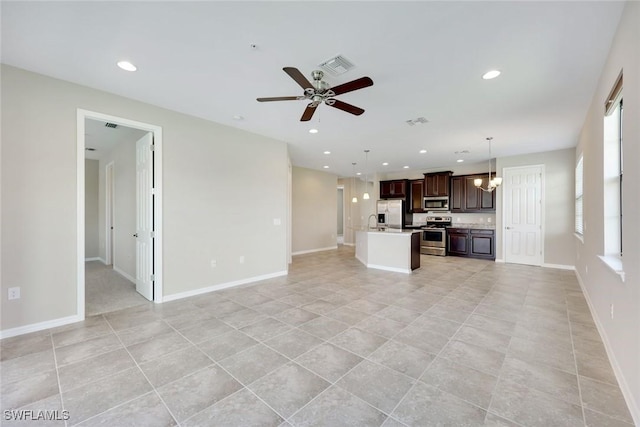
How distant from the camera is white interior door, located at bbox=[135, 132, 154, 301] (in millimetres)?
3869

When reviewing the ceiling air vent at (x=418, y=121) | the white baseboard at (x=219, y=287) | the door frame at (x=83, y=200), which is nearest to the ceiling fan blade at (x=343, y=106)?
the ceiling air vent at (x=418, y=121)

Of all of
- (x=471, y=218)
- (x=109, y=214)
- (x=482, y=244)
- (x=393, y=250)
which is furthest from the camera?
(x=471, y=218)

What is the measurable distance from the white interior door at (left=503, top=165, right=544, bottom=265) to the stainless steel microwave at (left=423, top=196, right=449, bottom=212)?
1.63 meters

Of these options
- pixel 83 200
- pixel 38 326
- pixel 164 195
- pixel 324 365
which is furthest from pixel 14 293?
pixel 324 365

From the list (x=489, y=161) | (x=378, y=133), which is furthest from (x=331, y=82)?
(x=489, y=161)

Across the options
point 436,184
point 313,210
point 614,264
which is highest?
point 436,184

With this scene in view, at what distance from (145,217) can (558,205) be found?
27.9 ft

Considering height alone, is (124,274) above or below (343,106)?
below

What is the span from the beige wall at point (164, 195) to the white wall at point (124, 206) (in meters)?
1.55

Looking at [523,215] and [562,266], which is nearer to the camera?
[562,266]

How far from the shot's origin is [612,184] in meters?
2.70

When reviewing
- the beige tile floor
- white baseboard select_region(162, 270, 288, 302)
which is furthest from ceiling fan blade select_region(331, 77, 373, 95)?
white baseboard select_region(162, 270, 288, 302)

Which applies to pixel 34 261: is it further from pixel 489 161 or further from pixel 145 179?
pixel 489 161

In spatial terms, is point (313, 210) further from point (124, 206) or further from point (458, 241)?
point (124, 206)
